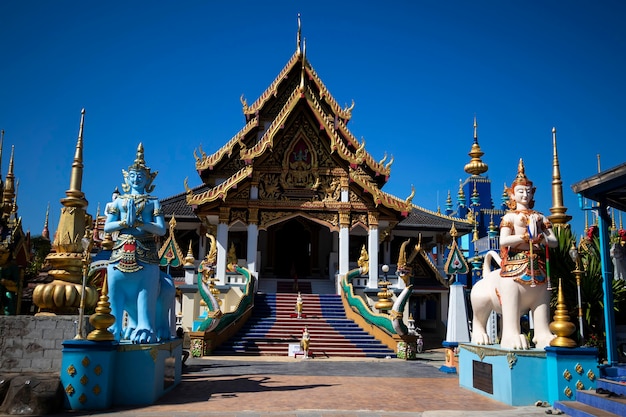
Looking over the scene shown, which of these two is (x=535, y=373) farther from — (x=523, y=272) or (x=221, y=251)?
(x=221, y=251)

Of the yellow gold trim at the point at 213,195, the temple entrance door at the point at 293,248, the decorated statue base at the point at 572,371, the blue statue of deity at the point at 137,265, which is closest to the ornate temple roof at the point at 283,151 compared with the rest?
the yellow gold trim at the point at 213,195

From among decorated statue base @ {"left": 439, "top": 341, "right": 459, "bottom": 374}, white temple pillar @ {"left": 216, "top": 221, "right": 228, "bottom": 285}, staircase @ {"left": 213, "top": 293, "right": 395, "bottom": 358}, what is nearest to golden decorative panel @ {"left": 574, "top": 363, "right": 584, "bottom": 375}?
decorated statue base @ {"left": 439, "top": 341, "right": 459, "bottom": 374}

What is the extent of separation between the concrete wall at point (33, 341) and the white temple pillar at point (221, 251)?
1132 cm

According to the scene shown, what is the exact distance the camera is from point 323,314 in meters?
17.0

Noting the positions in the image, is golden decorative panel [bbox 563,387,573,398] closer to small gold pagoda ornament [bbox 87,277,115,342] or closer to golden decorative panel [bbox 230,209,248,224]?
small gold pagoda ornament [bbox 87,277,115,342]

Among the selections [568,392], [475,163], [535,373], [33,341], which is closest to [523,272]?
[535,373]

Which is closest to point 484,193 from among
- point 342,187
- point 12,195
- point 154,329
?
point 342,187

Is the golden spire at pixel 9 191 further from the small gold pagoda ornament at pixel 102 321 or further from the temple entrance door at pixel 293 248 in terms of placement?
the temple entrance door at pixel 293 248

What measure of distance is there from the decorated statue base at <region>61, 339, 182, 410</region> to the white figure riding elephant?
430 centimetres

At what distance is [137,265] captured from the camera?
22.6 ft

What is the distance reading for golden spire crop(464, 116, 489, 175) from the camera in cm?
2911

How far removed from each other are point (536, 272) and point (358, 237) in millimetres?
16933

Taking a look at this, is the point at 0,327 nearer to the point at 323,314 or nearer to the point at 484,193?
the point at 323,314

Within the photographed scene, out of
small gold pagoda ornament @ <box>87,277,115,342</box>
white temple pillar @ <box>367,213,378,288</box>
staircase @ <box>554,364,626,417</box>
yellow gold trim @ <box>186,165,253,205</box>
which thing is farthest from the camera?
white temple pillar @ <box>367,213,378,288</box>
